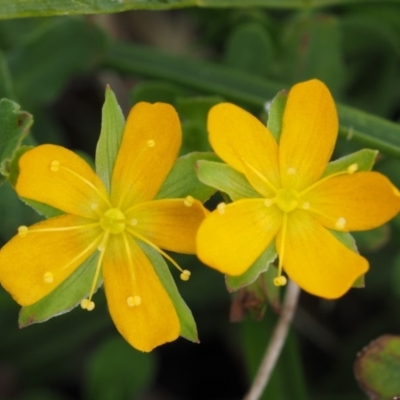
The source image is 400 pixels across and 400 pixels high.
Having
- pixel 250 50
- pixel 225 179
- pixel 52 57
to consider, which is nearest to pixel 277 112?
pixel 225 179

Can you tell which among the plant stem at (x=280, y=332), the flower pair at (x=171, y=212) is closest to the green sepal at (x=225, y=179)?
the flower pair at (x=171, y=212)

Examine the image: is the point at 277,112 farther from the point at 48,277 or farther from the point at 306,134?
the point at 48,277

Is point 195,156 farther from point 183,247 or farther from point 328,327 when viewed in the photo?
point 328,327

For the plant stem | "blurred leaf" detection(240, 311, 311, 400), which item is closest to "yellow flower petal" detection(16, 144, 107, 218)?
the plant stem

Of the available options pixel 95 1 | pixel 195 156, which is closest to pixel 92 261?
pixel 195 156

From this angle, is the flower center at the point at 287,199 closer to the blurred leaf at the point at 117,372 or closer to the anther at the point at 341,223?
the anther at the point at 341,223
